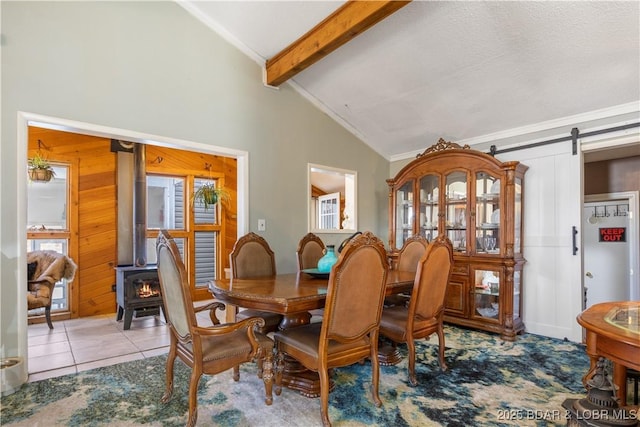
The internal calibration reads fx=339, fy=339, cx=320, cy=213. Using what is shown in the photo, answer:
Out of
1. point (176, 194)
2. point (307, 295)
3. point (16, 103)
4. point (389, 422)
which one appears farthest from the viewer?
point (176, 194)

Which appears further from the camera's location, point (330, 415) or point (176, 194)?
point (176, 194)

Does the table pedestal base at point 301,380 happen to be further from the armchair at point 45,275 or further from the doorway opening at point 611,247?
the doorway opening at point 611,247

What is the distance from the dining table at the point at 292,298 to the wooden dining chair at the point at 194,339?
0.54 ft

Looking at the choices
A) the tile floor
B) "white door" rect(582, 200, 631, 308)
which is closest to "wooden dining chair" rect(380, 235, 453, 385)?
the tile floor

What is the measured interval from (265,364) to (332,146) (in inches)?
123

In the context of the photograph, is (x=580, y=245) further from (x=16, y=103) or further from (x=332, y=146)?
(x=16, y=103)

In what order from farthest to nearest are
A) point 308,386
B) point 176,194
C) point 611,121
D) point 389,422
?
point 176,194 → point 611,121 → point 308,386 → point 389,422

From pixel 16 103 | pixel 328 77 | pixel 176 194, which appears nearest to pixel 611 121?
pixel 328 77

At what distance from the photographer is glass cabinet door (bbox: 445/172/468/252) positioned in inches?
154

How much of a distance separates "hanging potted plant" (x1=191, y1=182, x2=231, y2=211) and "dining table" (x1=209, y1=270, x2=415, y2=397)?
284 centimetres

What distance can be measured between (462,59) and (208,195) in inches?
156

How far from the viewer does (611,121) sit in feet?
10.7

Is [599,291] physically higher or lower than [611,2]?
lower

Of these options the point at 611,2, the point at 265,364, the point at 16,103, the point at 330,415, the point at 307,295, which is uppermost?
the point at 611,2
